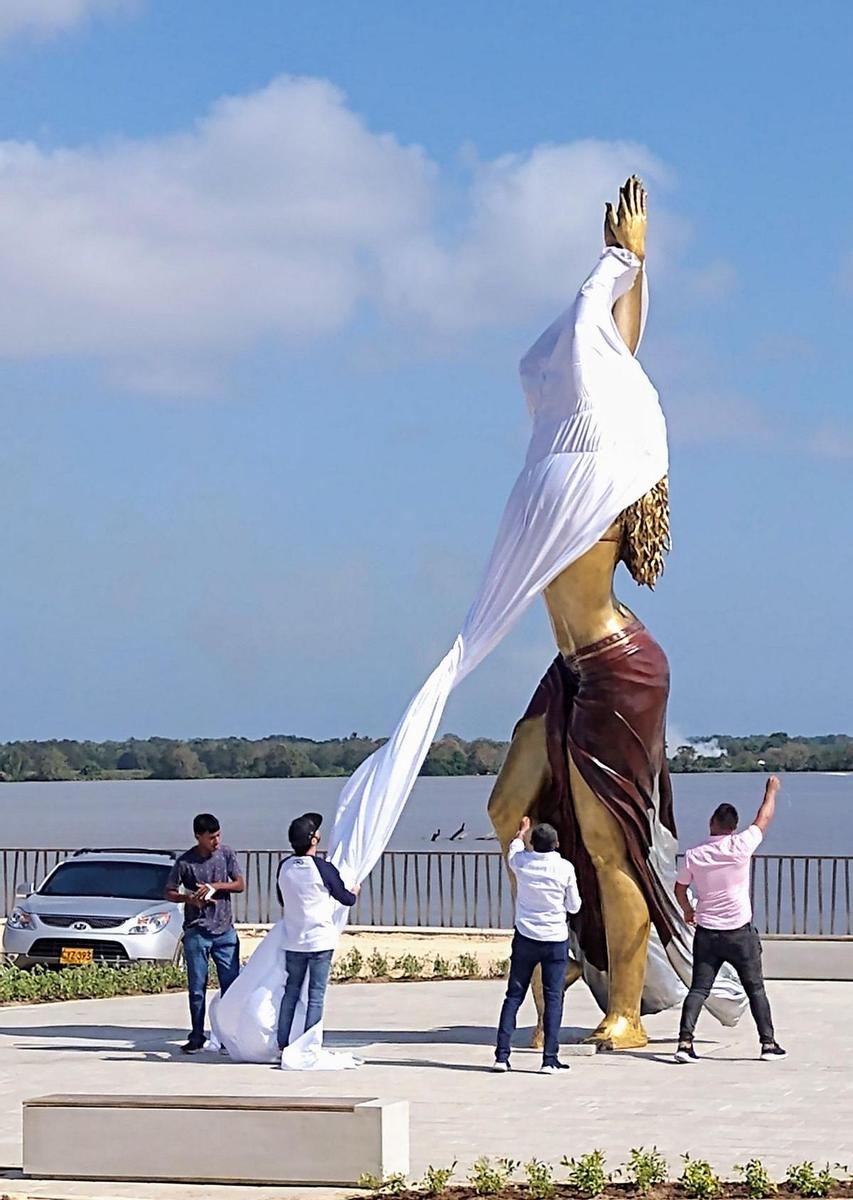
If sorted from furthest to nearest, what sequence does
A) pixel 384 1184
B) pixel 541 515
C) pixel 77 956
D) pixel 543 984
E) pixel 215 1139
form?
pixel 77 956 < pixel 541 515 < pixel 543 984 < pixel 215 1139 < pixel 384 1184

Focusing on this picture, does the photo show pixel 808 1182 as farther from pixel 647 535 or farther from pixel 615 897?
pixel 647 535

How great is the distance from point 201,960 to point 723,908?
3443mm

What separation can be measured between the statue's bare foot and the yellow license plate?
656 centimetres

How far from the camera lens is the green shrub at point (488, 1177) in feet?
28.9

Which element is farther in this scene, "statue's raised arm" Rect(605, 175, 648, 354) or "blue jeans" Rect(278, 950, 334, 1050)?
"statue's raised arm" Rect(605, 175, 648, 354)

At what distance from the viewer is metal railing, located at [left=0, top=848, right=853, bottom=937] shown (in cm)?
2573

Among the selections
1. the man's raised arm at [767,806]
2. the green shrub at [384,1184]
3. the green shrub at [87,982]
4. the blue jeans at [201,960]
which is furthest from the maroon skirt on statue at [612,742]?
the green shrub at [87,982]

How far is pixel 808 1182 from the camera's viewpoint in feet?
28.8

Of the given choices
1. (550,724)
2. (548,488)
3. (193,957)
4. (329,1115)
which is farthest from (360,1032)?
(329,1115)

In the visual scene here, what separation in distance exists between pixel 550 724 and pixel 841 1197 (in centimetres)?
Result: 528

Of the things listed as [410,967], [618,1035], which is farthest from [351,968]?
[618,1035]

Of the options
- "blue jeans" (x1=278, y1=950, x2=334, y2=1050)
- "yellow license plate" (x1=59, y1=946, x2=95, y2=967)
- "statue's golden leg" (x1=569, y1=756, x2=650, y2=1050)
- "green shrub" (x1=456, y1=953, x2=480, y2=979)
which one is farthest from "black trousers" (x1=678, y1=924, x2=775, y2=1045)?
"yellow license plate" (x1=59, y1=946, x2=95, y2=967)

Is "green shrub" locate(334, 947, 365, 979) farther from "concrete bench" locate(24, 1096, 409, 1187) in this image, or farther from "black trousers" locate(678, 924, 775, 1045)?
"concrete bench" locate(24, 1096, 409, 1187)

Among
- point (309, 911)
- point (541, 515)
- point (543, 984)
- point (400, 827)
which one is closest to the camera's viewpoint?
point (309, 911)
